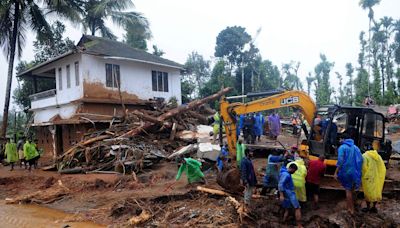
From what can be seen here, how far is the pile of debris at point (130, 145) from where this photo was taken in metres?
15.5

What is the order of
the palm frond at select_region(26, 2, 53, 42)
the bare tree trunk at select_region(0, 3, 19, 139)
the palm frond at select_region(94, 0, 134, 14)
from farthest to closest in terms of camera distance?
the palm frond at select_region(94, 0, 134, 14)
the palm frond at select_region(26, 2, 53, 42)
the bare tree trunk at select_region(0, 3, 19, 139)

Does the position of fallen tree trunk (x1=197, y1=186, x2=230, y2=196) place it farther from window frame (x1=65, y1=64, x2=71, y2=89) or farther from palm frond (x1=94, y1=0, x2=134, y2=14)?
palm frond (x1=94, y1=0, x2=134, y2=14)

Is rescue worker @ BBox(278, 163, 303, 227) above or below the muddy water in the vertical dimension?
above

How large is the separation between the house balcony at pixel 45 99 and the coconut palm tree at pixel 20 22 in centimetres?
164

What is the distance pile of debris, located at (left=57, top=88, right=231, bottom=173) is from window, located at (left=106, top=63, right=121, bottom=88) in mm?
2987

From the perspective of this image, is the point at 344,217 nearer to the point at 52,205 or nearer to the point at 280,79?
the point at 52,205

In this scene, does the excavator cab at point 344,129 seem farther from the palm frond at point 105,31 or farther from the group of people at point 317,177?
the palm frond at point 105,31

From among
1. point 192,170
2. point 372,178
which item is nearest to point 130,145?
point 192,170

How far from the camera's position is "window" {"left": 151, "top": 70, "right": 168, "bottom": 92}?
23875 mm

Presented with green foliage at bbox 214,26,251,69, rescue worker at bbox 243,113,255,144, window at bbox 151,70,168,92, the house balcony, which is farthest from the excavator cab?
green foliage at bbox 214,26,251,69

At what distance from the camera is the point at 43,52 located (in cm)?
2898

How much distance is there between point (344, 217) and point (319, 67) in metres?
54.6

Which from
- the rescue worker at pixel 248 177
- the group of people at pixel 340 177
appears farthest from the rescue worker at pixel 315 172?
the rescue worker at pixel 248 177

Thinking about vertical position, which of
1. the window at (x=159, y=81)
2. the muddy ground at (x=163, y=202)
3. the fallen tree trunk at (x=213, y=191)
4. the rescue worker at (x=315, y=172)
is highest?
the window at (x=159, y=81)
